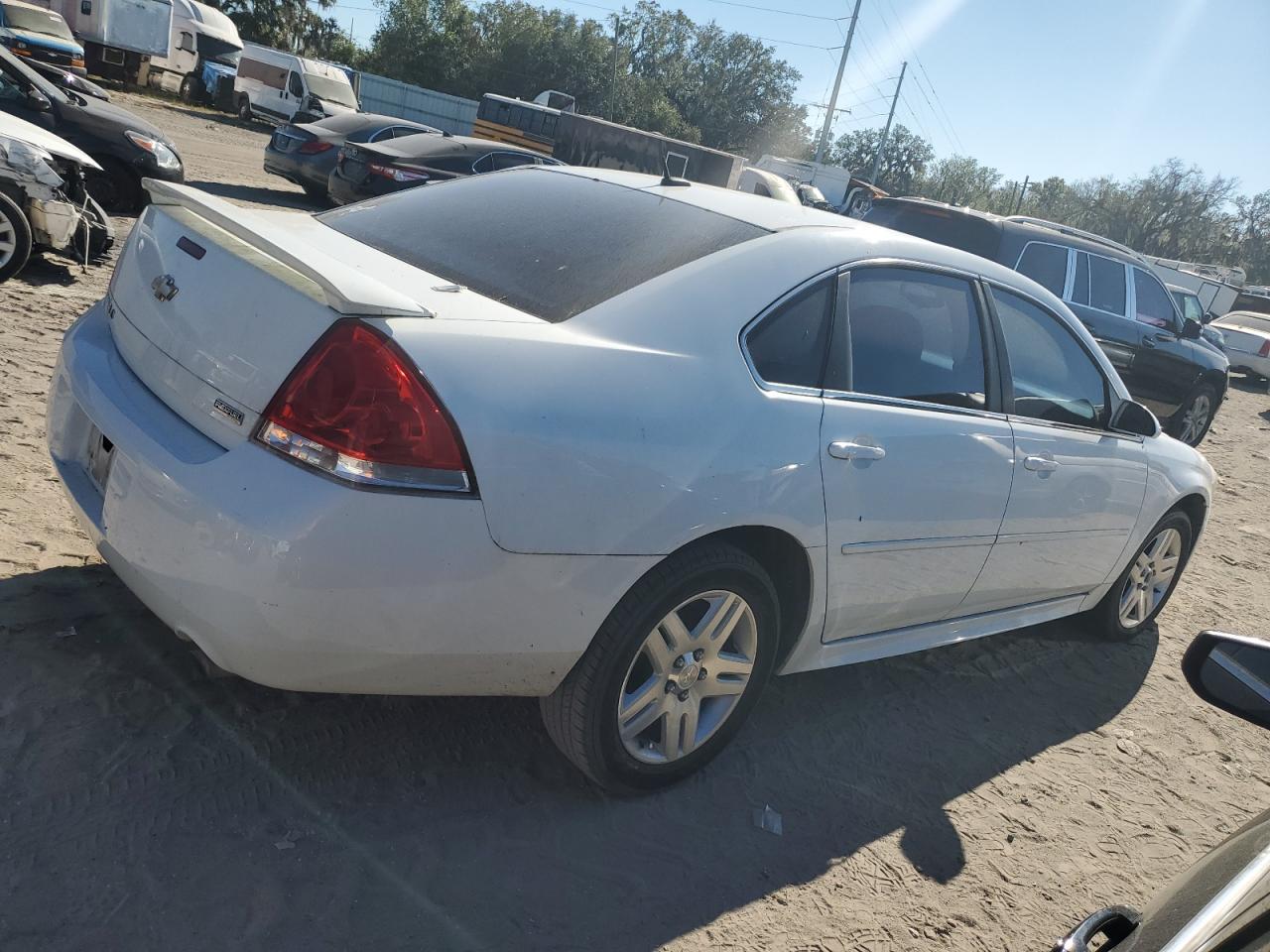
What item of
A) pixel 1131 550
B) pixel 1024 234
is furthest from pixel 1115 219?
pixel 1131 550

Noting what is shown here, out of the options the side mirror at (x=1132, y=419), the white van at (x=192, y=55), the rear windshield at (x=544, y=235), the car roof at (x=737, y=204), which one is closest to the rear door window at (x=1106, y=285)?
the side mirror at (x=1132, y=419)

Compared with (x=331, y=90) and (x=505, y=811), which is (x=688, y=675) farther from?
(x=331, y=90)

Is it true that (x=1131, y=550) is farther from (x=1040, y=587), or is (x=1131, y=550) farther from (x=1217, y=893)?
(x=1217, y=893)

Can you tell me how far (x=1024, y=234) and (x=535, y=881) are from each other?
860cm

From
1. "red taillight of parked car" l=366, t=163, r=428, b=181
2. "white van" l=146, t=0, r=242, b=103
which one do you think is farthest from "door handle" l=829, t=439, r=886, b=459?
"white van" l=146, t=0, r=242, b=103

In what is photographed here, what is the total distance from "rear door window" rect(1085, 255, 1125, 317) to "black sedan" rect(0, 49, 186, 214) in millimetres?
8714

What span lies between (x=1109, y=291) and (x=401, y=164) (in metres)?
8.55

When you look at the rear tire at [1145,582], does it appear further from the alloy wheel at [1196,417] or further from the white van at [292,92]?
the white van at [292,92]

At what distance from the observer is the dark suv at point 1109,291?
948cm

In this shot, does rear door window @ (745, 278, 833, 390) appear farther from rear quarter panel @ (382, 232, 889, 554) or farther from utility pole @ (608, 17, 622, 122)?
utility pole @ (608, 17, 622, 122)

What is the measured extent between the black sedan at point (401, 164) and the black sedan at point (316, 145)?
2.77 feet

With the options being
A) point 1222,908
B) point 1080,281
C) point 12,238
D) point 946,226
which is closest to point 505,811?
point 1222,908

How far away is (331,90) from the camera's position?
3103cm

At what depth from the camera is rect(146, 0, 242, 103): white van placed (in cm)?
3244
